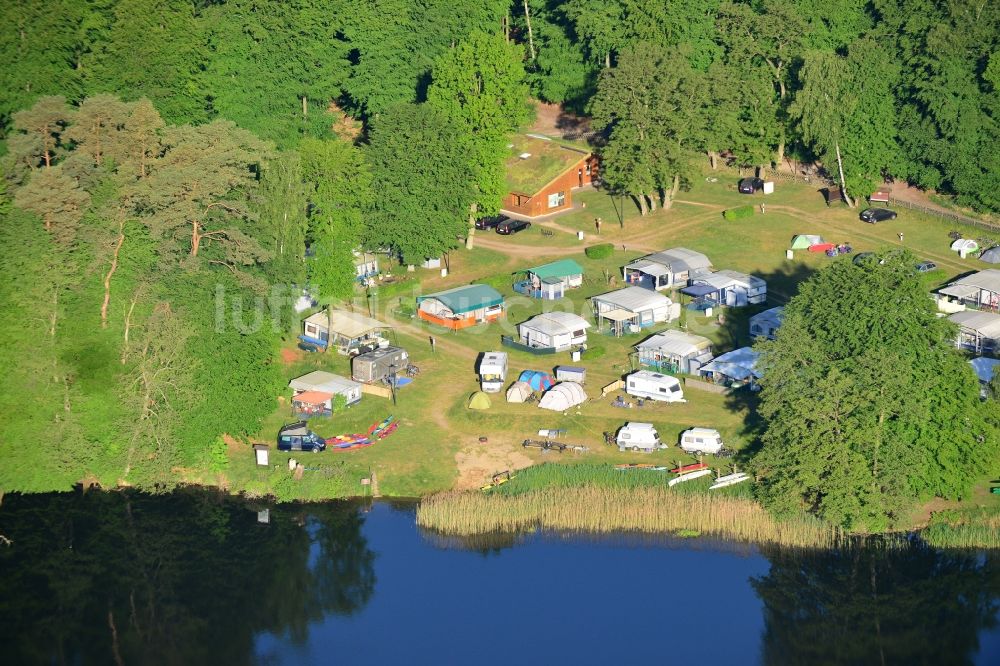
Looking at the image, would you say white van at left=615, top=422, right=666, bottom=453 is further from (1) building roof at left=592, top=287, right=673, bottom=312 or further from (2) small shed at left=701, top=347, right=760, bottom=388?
(1) building roof at left=592, top=287, right=673, bottom=312

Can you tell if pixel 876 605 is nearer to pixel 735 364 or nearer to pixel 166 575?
pixel 735 364

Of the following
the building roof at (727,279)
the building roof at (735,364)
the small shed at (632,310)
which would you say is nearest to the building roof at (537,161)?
the building roof at (727,279)

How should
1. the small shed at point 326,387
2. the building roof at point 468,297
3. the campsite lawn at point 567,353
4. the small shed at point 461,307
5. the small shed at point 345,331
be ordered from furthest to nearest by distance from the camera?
the small shed at point 461,307 < the building roof at point 468,297 < the small shed at point 345,331 < the small shed at point 326,387 < the campsite lawn at point 567,353

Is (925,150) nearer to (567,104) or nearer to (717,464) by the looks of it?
(567,104)

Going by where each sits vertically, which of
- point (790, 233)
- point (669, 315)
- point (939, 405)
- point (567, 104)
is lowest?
point (939, 405)

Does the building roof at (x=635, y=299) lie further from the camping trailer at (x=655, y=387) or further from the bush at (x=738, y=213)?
the bush at (x=738, y=213)

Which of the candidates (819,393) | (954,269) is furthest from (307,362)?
(954,269)

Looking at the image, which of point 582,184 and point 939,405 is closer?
point 939,405
